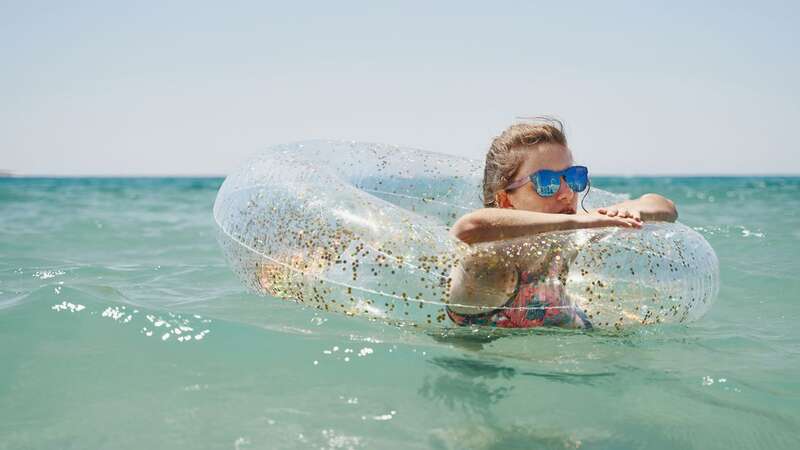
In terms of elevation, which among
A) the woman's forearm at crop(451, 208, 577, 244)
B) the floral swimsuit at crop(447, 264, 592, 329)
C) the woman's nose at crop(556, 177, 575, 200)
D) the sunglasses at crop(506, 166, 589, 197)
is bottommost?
the floral swimsuit at crop(447, 264, 592, 329)

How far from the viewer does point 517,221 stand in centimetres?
277

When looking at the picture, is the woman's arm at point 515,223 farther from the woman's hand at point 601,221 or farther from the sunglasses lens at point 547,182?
the sunglasses lens at point 547,182

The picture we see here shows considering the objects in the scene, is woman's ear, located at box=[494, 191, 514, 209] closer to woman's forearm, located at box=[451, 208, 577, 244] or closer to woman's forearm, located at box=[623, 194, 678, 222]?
woman's forearm, located at box=[451, 208, 577, 244]

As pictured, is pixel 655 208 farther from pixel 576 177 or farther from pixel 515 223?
pixel 515 223

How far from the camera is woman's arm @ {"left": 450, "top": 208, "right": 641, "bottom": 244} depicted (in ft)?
9.09

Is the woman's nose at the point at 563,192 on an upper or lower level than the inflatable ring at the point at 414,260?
upper

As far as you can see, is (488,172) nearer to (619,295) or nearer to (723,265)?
(619,295)

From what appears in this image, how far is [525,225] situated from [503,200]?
1.03 ft

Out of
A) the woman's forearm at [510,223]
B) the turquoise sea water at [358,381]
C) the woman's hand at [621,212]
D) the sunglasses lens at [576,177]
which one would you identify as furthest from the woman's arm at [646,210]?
the turquoise sea water at [358,381]

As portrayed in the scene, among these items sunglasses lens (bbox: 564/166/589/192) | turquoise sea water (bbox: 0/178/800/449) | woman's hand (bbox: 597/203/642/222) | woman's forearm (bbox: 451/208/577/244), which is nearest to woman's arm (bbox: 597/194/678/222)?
woman's hand (bbox: 597/203/642/222)

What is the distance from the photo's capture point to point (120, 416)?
2.35m

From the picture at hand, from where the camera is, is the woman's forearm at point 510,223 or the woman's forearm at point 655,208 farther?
the woman's forearm at point 655,208

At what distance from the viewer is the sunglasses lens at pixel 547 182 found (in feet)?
9.60

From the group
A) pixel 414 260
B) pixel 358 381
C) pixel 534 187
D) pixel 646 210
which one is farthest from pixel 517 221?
pixel 358 381
